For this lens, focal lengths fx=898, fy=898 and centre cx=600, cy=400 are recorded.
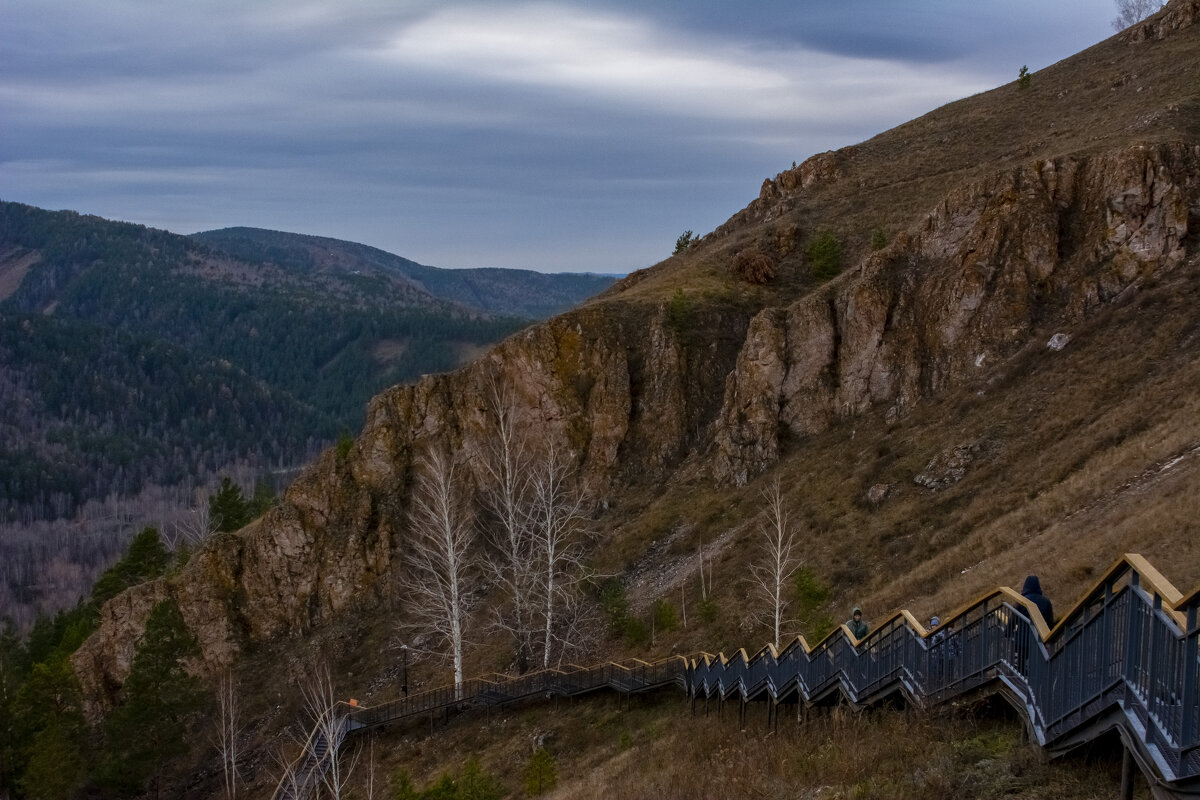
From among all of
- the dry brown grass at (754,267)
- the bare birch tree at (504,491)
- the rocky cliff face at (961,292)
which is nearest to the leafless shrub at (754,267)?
the dry brown grass at (754,267)

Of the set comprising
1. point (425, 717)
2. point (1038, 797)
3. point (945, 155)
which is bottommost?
point (425, 717)

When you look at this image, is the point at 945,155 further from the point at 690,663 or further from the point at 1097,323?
the point at 690,663

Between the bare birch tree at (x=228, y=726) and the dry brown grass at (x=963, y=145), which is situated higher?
the dry brown grass at (x=963, y=145)

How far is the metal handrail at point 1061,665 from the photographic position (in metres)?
5.91

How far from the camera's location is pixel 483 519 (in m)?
47.0

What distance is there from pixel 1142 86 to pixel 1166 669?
55762 mm

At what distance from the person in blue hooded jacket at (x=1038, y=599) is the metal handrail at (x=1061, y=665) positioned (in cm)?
40

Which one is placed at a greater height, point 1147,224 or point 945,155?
point 945,155

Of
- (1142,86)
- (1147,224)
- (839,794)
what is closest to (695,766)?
(839,794)

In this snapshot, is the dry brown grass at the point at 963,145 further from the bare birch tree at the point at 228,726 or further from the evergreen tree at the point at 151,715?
the evergreen tree at the point at 151,715

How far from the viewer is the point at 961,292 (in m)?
37.7

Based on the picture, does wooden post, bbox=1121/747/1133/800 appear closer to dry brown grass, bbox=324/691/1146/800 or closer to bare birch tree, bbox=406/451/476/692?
dry brown grass, bbox=324/691/1146/800

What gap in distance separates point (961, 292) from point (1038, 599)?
30296mm

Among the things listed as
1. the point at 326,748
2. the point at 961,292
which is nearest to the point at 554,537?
the point at 326,748
